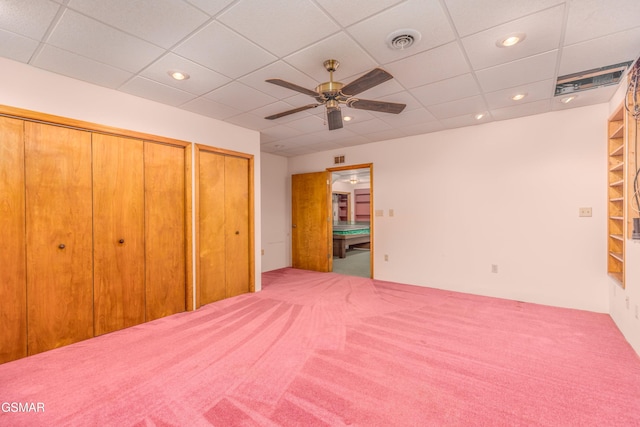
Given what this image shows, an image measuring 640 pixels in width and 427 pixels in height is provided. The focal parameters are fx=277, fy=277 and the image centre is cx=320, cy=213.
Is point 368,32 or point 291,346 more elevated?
point 368,32

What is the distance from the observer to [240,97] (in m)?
3.13

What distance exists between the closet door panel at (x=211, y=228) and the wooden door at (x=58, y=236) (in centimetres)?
118

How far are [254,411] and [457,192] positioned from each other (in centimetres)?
400

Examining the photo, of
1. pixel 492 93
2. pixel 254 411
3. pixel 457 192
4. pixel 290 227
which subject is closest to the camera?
pixel 254 411

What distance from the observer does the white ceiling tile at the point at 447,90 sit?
9.19 feet

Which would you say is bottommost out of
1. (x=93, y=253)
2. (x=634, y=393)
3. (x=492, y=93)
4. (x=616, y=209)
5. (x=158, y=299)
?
(x=634, y=393)

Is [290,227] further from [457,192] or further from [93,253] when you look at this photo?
[93,253]

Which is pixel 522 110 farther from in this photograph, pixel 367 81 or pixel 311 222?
pixel 311 222

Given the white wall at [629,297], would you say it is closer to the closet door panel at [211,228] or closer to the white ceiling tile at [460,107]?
the white ceiling tile at [460,107]

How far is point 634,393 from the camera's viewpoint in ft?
6.17

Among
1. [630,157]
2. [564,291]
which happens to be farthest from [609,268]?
[630,157]

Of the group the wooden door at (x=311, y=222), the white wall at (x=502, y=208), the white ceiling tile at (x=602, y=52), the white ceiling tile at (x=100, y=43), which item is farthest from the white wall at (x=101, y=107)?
the white ceiling tile at (x=602, y=52)

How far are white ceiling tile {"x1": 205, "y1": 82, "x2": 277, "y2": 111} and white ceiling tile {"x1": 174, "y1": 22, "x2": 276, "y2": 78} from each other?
0.31 metres

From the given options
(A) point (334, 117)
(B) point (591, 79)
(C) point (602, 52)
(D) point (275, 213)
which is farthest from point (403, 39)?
(D) point (275, 213)
